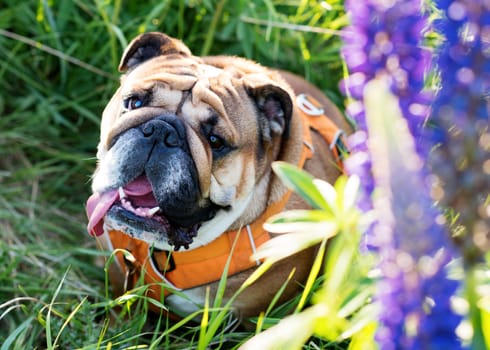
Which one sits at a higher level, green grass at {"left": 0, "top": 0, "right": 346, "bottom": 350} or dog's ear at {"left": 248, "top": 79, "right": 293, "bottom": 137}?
dog's ear at {"left": 248, "top": 79, "right": 293, "bottom": 137}

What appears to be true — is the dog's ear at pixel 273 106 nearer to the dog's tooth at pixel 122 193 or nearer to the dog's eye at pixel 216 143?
the dog's eye at pixel 216 143

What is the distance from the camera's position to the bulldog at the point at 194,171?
266 centimetres

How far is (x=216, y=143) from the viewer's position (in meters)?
2.80

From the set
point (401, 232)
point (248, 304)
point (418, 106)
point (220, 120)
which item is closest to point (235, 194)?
point (220, 120)

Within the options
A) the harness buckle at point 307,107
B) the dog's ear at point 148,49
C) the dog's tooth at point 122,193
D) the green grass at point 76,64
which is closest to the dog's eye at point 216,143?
the dog's tooth at point 122,193

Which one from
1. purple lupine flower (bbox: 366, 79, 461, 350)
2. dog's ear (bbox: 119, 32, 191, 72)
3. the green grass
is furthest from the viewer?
the green grass

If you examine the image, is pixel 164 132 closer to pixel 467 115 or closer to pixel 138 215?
pixel 138 215

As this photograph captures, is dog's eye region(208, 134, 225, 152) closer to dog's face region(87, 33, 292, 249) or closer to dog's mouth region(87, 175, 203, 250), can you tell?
dog's face region(87, 33, 292, 249)

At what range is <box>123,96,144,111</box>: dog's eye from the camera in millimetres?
2861

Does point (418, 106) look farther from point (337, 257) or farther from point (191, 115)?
point (191, 115)

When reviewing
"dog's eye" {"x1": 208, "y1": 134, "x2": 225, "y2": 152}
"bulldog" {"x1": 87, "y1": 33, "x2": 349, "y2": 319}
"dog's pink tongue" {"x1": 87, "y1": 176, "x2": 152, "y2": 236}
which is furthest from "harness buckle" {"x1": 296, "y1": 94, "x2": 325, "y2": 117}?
"dog's pink tongue" {"x1": 87, "y1": 176, "x2": 152, "y2": 236}

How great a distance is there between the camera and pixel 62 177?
3982 millimetres

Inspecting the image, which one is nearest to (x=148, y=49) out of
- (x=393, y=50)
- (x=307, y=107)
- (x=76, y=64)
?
(x=307, y=107)

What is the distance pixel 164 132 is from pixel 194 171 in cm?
17
